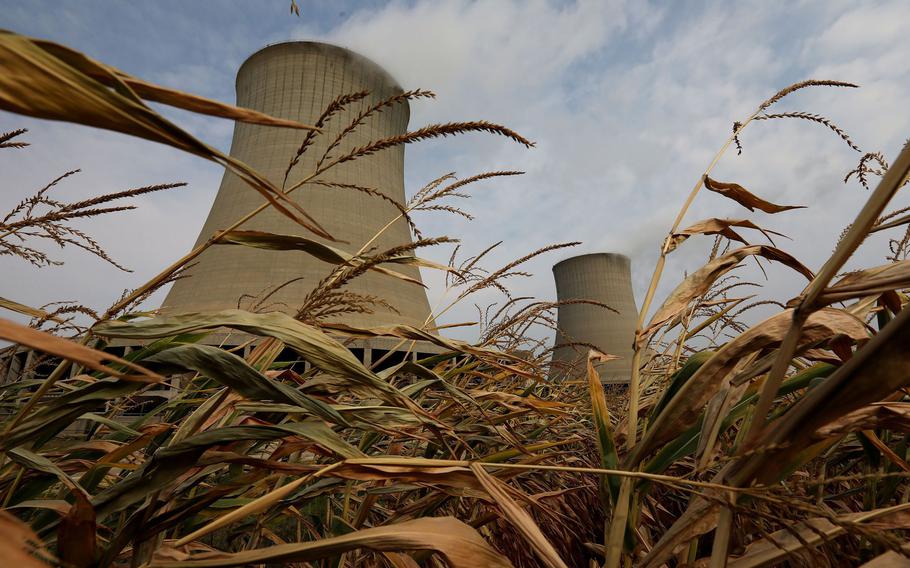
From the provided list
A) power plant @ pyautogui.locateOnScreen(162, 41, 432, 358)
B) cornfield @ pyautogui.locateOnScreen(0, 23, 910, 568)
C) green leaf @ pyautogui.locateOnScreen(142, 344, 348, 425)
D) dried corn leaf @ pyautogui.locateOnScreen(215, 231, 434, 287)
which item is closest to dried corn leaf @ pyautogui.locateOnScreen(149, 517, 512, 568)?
cornfield @ pyautogui.locateOnScreen(0, 23, 910, 568)

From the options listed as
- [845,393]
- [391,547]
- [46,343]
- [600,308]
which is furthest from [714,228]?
[600,308]

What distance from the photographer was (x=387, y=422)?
567 mm

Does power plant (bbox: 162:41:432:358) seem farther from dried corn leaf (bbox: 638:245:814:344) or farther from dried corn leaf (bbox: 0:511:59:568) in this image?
dried corn leaf (bbox: 0:511:59:568)

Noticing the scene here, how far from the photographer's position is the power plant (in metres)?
5.71

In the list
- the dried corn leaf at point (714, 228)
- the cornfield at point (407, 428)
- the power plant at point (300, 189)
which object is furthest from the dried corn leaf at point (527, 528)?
the power plant at point (300, 189)

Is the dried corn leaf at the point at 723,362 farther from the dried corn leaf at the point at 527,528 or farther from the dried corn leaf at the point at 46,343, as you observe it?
the dried corn leaf at the point at 46,343

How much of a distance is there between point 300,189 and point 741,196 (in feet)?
18.3

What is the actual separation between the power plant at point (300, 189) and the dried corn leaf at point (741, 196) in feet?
16.3

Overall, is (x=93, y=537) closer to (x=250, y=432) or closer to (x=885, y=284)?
(x=250, y=432)

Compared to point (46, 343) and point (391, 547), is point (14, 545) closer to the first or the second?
point (46, 343)

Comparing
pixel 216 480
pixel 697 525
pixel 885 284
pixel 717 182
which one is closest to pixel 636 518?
pixel 697 525

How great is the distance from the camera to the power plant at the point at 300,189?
18.7 feet

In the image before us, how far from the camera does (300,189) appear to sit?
5.82 metres

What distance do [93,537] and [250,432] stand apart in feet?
0.39
